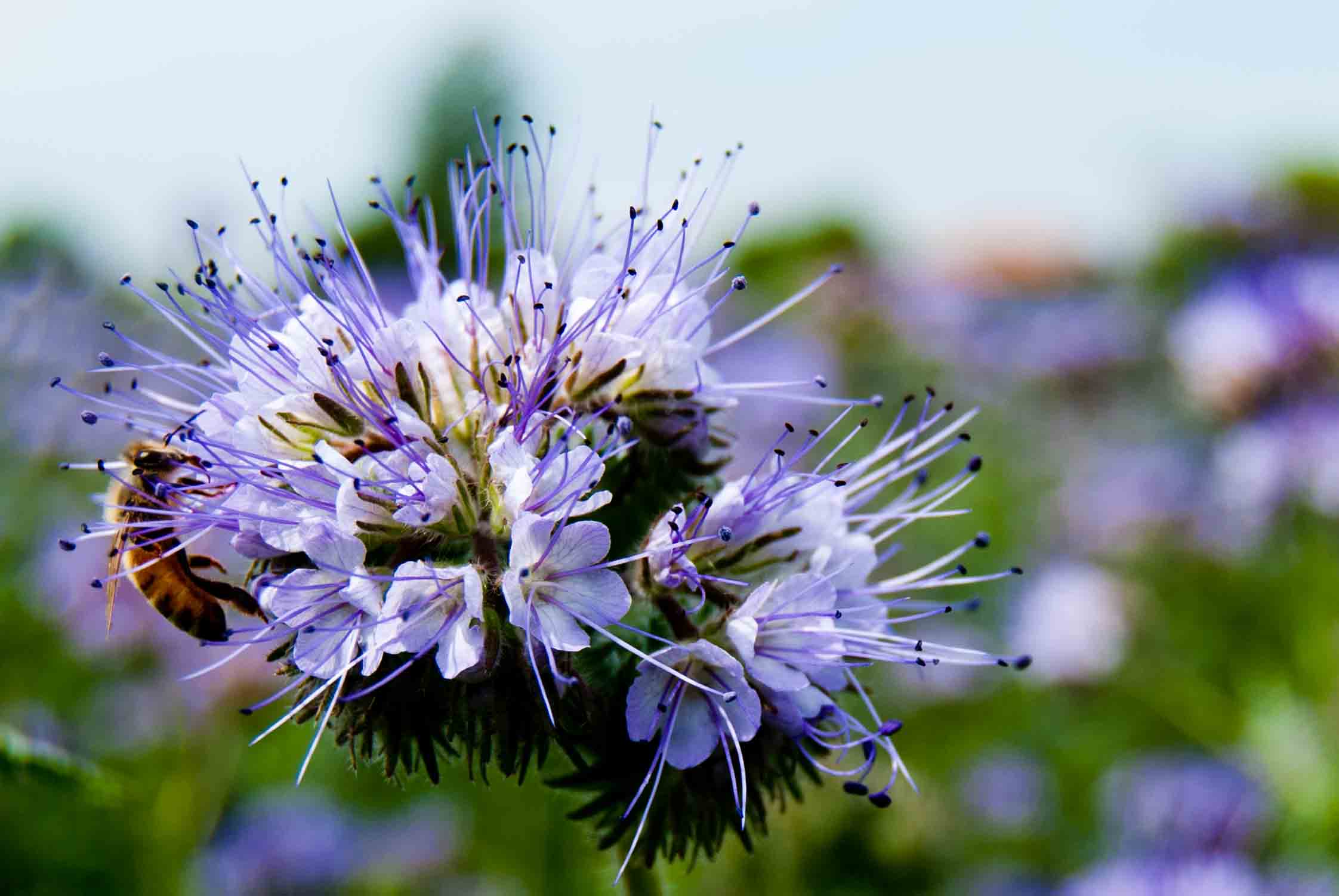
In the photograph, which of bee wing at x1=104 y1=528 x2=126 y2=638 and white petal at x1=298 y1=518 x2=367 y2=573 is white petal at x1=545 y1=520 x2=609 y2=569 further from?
bee wing at x1=104 y1=528 x2=126 y2=638

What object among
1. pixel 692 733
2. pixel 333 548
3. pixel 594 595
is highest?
pixel 333 548

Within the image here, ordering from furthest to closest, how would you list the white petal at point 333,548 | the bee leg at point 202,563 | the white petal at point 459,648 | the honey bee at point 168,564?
the bee leg at point 202,563 < the honey bee at point 168,564 < the white petal at point 333,548 < the white petal at point 459,648

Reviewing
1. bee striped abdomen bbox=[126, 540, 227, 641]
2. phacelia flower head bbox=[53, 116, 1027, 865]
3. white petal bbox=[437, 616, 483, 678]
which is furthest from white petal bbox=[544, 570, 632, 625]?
bee striped abdomen bbox=[126, 540, 227, 641]

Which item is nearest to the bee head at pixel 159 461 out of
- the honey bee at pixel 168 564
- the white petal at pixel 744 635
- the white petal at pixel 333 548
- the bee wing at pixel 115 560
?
the honey bee at pixel 168 564

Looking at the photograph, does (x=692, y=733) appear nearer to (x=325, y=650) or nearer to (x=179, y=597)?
(x=325, y=650)

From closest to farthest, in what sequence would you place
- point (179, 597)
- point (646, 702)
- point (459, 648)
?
point (459, 648), point (646, 702), point (179, 597)

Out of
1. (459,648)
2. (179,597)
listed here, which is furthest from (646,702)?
(179,597)

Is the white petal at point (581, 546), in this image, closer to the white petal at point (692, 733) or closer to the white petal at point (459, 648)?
the white petal at point (459, 648)

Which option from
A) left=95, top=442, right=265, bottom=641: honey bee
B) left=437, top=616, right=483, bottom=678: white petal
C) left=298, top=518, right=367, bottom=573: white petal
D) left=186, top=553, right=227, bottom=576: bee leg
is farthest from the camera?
left=186, top=553, right=227, bottom=576: bee leg
